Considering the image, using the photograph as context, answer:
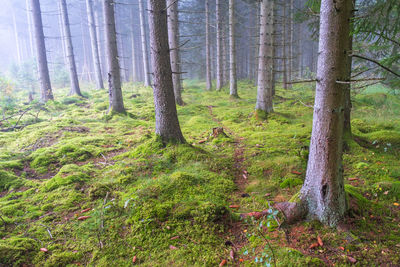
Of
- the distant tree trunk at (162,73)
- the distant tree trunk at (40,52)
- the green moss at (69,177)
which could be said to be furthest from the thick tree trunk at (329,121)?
the distant tree trunk at (40,52)

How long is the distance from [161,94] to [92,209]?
2746mm

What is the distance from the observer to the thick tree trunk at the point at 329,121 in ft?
8.85

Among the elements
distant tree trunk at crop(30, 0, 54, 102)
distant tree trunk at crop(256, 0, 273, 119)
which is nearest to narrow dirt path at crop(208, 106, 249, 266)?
distant tree trunk at crop(256, 0, 273, 119)

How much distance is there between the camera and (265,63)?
9.07m

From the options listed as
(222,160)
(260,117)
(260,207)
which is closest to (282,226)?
(260,207)

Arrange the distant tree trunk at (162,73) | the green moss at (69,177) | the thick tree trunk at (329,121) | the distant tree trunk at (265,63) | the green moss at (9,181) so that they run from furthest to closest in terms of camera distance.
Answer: the distant tree trunk at (265,63) → the distant tree trunk at (162,73) → the green moss at (9,181) → the green moss at (69,177) → the thick tree trunk at (329,121)

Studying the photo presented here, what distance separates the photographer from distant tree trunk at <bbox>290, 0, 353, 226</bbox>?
8.86 feet

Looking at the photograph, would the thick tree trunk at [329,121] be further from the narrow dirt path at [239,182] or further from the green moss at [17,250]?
the green moss at [17,250]

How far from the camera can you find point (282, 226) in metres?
3.11

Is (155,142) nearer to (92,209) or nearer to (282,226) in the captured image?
(92,209)

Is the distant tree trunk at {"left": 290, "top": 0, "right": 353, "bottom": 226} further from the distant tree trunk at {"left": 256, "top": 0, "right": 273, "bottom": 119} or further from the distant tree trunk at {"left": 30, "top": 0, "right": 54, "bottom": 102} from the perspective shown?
the distant tree trunk at {"left": 30, "top": 0, "right": 54, "bottom": 102}

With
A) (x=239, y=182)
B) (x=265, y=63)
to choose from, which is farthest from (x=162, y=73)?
(x=265, y=63)

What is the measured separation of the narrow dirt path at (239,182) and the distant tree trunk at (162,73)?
1.45 metres

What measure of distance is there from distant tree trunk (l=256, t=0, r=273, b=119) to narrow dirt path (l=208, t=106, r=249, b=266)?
6.69 feet
